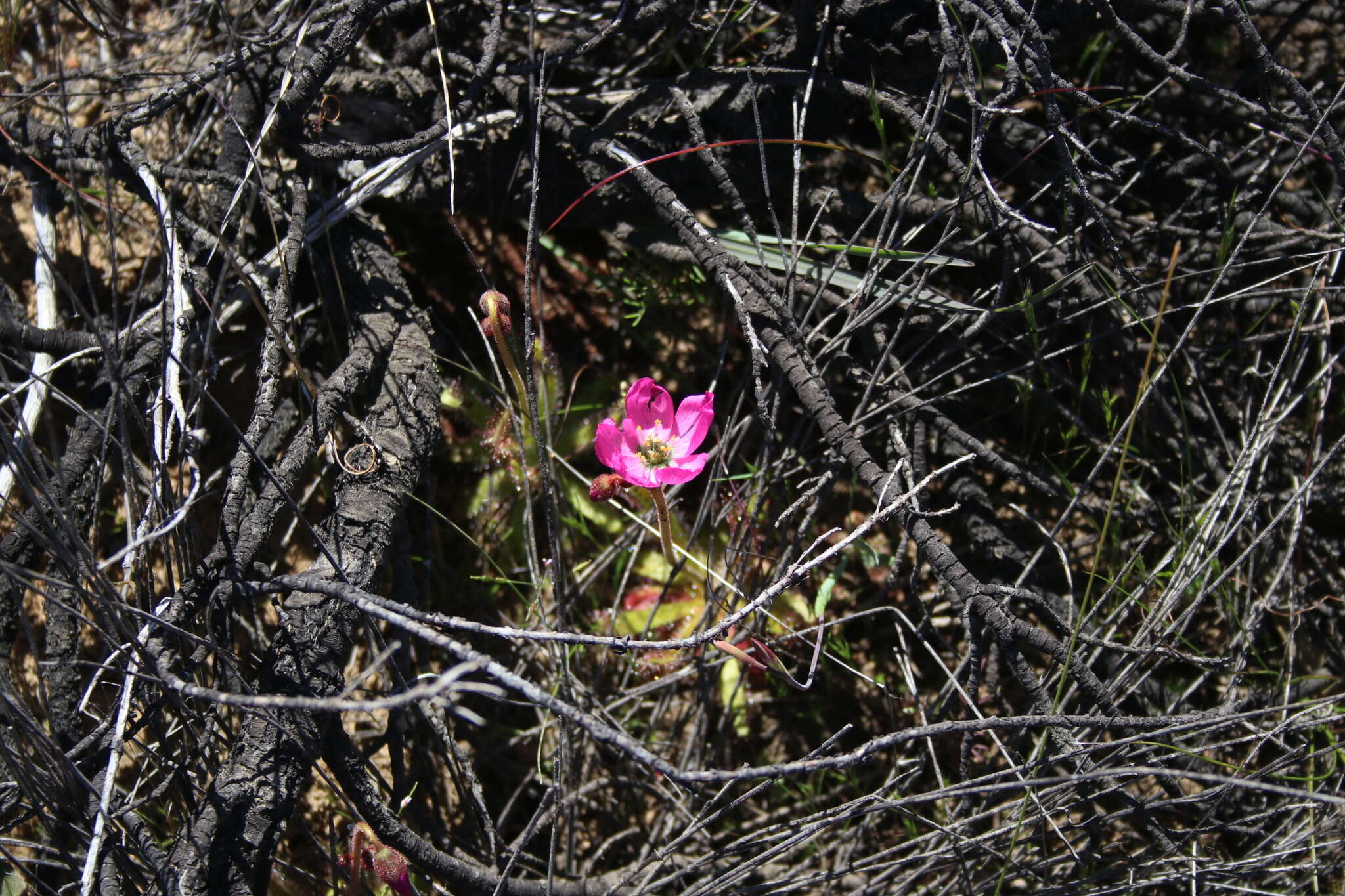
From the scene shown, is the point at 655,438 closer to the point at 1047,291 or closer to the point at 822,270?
the point at 822,270

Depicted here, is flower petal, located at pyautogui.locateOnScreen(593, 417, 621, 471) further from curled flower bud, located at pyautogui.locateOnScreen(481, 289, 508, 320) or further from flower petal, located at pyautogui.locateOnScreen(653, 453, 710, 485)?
curled flower bud, located at pyautogui.locateOnScreen(481, 289, 508, 320)

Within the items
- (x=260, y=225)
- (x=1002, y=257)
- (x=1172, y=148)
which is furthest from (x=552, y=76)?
(x=1172, y=148)

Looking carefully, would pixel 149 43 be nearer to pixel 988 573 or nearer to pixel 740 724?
pixel 740 724

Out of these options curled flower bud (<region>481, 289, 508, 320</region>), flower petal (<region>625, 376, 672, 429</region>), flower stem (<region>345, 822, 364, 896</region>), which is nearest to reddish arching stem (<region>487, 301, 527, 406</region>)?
curled flower bud (<region>481, 289, 508, 320</region>)

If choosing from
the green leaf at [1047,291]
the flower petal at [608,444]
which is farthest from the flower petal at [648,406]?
the green leaf at [1047,291]

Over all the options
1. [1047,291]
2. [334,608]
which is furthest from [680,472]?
[1047,291]

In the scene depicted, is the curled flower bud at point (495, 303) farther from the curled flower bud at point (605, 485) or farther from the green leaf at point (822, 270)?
the green leaf at point (822, 270)
